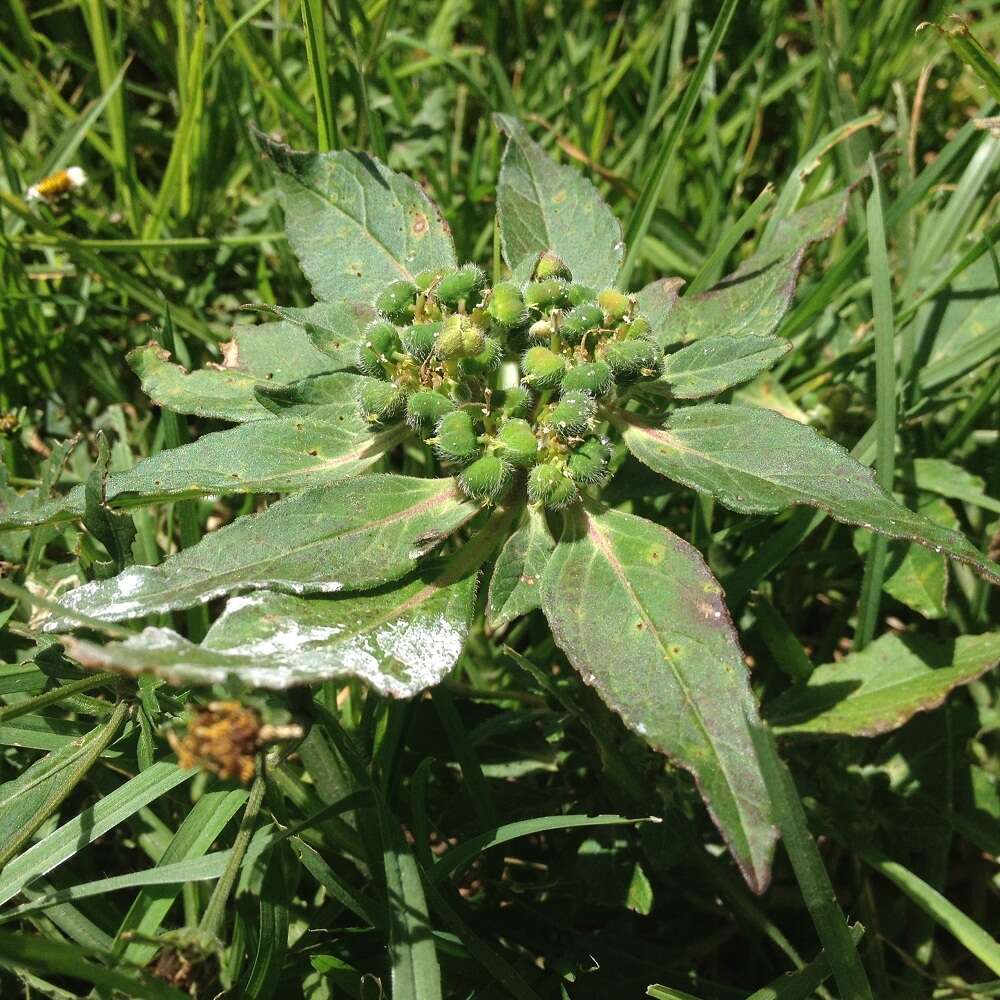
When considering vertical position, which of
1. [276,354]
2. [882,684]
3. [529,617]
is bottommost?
[529,617]

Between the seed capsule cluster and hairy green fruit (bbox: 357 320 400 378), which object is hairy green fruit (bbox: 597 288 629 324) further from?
hairy green fruit (bbox: 357 320 400 378)

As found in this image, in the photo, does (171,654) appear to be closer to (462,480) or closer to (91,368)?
(462,480)

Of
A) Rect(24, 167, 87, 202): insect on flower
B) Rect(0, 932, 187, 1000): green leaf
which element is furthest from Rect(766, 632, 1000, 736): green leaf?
Rect(24, 167, 87, 202): insect on flower

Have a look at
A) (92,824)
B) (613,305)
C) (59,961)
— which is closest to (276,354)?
(613,305)

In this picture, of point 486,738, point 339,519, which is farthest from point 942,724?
point 339,519

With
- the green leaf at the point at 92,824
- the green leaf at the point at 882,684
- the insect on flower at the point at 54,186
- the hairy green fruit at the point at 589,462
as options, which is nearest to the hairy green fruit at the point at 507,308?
the hairy green fruit at the point at 589,462

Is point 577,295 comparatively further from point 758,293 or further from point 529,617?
point 529,617

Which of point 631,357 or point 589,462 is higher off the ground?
point 631,357

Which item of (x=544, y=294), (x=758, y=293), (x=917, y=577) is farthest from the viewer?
(x=917, y=577)
